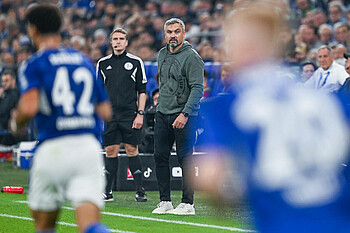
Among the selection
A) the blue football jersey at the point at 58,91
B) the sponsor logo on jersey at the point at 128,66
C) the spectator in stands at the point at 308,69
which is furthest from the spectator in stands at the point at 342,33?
the blue football jersey at the point at 58,91

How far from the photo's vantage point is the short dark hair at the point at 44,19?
4793 millimetres

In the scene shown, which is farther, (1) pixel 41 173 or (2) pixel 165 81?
(2) pixel 165 81

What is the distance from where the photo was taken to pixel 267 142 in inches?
109

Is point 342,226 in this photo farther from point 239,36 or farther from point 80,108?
point 80,108

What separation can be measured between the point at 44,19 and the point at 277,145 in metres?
2.46

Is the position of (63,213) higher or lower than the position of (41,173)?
lower

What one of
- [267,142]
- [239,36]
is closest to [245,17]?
[239,36]

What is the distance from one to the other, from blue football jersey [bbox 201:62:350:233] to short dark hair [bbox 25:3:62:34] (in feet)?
7.42

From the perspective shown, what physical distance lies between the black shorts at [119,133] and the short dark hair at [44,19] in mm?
5201

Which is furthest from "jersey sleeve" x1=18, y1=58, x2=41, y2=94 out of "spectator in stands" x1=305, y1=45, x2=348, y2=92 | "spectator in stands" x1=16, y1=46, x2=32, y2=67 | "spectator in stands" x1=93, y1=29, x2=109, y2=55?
"spectator in stands" x1=16, y1=46, x2=32, y2=67

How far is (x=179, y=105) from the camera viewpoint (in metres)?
8.89

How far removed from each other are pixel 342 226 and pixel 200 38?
1571 centimetres

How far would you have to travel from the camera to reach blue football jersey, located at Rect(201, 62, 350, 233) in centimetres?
276

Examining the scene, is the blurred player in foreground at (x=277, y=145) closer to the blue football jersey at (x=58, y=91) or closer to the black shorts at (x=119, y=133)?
the blue football jersey at (x=58, y=91)
